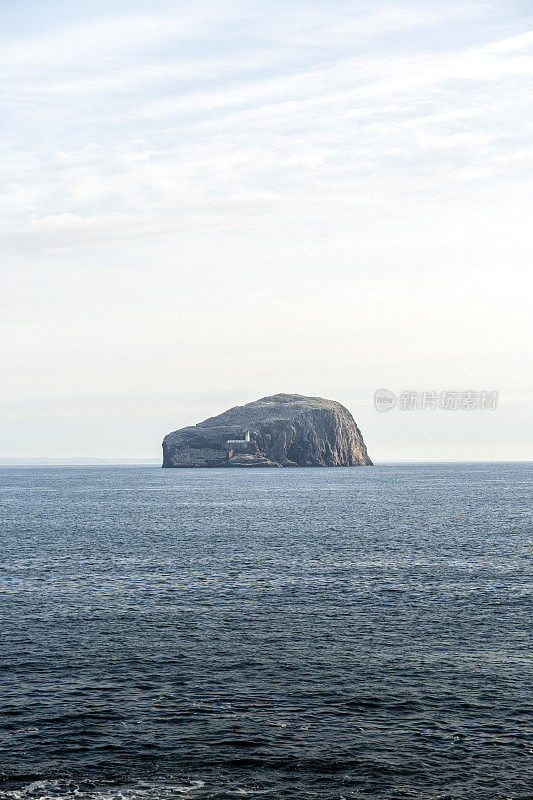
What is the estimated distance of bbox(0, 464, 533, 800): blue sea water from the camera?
28.8 metres

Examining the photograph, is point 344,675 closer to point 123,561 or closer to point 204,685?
point 204,685

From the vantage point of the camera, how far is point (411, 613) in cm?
5488

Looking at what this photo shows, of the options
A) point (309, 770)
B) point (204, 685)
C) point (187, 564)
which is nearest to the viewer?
point (309, 770)

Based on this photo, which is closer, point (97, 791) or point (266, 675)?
point (97, 791)

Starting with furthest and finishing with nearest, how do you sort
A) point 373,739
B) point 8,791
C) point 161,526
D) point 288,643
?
point 161,526 < point 288,643 < point 373,739 < point 8,791

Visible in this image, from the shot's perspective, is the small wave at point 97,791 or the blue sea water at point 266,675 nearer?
the small wave at point 97,791

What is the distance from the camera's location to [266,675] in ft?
133

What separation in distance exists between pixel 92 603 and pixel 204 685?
2198 centimetres

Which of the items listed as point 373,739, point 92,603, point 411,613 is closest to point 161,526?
point 92,603

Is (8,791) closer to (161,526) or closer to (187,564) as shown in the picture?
(187,564)

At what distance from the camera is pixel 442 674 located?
40.6m

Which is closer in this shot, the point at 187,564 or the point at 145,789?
the point at 145,789

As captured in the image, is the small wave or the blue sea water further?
the blue sea water

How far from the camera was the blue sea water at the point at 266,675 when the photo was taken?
94.4 feet
